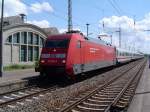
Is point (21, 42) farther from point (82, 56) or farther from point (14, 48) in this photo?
point (82, 56)

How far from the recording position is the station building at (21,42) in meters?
49.1

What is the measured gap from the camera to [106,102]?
45.7 feet

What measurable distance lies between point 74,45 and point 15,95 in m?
6.20

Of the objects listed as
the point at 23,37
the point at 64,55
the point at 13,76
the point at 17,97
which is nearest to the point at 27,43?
the point at 23,37

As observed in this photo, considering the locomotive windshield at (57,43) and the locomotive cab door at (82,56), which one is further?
the locomotive cab door at (82,56)

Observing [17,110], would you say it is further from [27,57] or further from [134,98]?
[27,57]

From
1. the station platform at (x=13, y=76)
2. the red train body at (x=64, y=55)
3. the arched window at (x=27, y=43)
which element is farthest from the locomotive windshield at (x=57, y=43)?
the arched window at (x=27, y=43)

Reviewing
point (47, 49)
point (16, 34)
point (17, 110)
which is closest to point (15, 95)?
point (17, 110)

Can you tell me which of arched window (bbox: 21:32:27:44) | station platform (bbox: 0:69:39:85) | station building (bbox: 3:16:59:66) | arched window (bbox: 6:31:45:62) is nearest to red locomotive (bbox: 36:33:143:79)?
station platform (bbox: 0:69:39:85)

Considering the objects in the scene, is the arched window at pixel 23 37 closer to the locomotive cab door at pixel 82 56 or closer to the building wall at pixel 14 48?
the building wall at pixel 14 48

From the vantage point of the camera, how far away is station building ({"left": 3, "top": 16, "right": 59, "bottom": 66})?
49.1 meters

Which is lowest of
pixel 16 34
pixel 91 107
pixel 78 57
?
pixel 91 107

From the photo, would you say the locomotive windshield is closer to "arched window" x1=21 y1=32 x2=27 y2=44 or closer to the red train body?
the red train body

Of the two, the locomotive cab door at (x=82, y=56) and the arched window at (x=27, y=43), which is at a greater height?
the arched window at (x=27, y=43)
